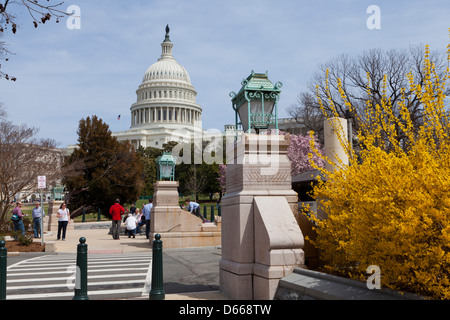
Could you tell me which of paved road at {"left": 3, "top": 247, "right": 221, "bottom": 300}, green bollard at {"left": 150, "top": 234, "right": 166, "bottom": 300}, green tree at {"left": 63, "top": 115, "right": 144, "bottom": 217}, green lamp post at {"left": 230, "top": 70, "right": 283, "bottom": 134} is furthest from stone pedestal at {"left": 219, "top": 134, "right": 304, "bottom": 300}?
green tree at {"left": 63, "top": 115, "right": 144, "bottom": 217}

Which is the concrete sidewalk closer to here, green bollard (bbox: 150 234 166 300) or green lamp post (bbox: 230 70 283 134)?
green bollard (bbox: 150 234 166 300)

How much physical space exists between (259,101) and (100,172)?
4019 cm

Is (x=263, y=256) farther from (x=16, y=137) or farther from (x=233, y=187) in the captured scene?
(x=16, y=137)

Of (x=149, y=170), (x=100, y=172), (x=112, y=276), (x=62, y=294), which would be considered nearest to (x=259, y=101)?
(x=62, y=294)

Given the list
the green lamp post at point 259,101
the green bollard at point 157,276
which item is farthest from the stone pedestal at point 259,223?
the green bollard at point 157,276

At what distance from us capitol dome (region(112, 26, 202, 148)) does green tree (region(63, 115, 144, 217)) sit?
72060 millimetres

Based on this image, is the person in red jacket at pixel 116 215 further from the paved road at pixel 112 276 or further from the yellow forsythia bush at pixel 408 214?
the yellow forsythia bush at pixel 408 214

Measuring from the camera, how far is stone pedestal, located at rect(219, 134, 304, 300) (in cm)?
632

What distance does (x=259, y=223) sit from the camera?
262 inches

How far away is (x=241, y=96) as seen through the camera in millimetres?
8008

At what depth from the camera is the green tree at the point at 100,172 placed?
148 feet

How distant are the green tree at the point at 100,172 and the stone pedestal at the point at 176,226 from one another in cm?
2799
